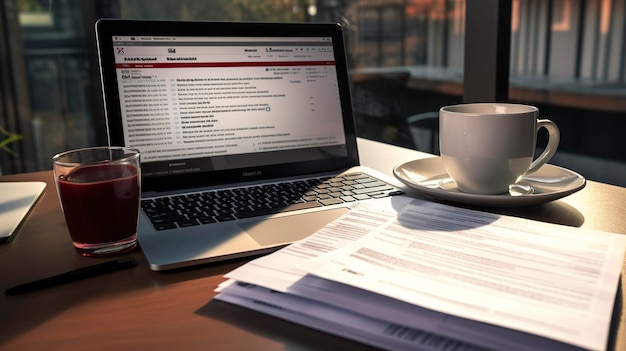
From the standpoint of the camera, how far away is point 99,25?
2.67 feet

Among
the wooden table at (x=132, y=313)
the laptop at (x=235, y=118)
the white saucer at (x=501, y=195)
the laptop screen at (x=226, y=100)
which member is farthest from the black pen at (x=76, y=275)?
the white saucer at (x=501, y=195)

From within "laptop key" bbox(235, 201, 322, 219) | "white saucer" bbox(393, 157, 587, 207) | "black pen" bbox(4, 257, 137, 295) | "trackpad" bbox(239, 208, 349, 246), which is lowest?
"black pen" bbox(4, 257, 137, 295)

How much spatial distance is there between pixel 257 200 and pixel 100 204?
0.73ft

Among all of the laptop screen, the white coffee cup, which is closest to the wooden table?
the white coffee cup

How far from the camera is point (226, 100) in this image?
2.91 ft

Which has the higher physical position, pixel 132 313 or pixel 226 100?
pixel 226 100

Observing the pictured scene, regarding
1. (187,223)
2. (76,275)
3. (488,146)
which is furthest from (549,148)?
(76,275)

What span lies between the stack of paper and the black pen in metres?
0.14

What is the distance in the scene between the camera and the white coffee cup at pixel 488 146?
28.0 inches

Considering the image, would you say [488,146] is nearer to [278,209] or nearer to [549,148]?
[549,148]

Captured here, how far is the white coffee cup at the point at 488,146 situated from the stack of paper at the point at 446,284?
150 millimetres

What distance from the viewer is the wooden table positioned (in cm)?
43

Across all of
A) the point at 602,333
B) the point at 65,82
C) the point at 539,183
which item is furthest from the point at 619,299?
the point at 65,82

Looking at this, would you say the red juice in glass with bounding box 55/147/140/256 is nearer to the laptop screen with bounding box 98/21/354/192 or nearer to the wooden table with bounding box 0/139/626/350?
the wooden table with bounding box 0/139/626/350
